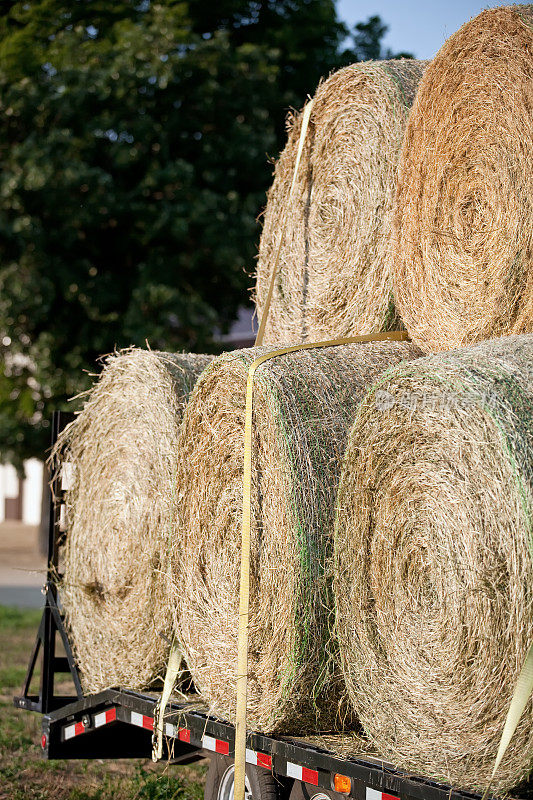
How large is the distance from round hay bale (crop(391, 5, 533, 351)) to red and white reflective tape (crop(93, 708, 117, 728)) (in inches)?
101

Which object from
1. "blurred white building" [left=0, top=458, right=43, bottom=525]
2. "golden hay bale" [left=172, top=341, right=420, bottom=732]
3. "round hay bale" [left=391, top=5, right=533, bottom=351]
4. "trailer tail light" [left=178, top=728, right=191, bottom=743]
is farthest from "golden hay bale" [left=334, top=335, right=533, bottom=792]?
"blurred white building" [left=0, top=458, right=43, bottom=525]

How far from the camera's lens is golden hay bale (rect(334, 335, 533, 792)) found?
3.29 m

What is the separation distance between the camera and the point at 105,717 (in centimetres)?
555

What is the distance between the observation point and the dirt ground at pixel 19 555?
19359 mm

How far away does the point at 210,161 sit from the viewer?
49.3 ft

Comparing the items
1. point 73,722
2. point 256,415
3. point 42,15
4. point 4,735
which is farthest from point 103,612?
point 42,15

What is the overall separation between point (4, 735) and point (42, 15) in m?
12.7

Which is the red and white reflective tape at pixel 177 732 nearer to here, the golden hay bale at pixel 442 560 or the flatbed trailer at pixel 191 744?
the flatbed trailer at pixel 191 744

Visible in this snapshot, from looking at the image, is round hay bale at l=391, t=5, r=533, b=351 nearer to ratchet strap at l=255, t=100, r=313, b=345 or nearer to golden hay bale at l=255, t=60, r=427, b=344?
golden hay bale at l=255, t=60, r=427, b=344

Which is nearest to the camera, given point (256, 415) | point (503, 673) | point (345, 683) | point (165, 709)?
point (503, 673)

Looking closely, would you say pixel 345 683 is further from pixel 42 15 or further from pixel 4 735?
pixel 42 15

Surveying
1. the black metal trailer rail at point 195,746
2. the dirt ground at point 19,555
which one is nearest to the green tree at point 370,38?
the dirt ground at point 19,555

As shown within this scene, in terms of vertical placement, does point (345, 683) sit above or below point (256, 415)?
below

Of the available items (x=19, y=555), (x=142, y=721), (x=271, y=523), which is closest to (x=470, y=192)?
(x=271, y=523)
